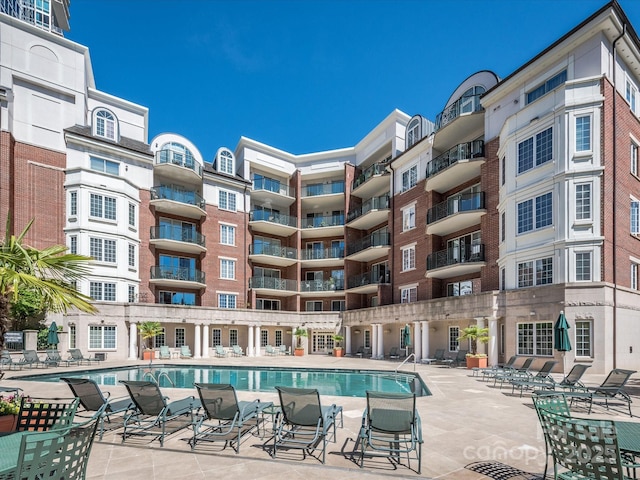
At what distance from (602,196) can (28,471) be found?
67.4 feet

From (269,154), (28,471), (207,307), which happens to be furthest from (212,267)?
(28,471)

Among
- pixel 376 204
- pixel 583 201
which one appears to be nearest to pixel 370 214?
pixel 376 204

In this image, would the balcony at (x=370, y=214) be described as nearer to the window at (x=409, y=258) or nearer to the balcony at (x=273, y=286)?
the window at (x=409, y=258)

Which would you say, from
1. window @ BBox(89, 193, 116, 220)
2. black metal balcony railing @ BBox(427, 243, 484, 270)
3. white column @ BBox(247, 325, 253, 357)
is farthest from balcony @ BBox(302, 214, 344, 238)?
window @ BBox(89, 193, 116, 220)

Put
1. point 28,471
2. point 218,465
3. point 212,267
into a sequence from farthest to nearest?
point 212,267 → point 218,465 → point 28,471

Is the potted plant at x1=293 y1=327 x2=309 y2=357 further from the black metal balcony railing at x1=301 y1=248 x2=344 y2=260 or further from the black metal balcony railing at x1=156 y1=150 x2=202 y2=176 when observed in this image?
the black metal balcony railing at x1=156 y1=150 x2=202 y2=176

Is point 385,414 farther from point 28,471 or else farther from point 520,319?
point 520,319

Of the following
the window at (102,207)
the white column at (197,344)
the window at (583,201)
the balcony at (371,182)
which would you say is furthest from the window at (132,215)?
the window at (583,201)

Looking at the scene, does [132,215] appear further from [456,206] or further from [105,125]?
[456,206]

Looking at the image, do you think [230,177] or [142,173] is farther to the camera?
[230,177]

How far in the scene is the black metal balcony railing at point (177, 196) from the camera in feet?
98.9

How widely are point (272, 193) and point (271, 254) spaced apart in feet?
17.9

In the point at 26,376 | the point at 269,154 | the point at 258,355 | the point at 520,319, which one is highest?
the point at 269,154

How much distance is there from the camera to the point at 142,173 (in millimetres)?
29938
